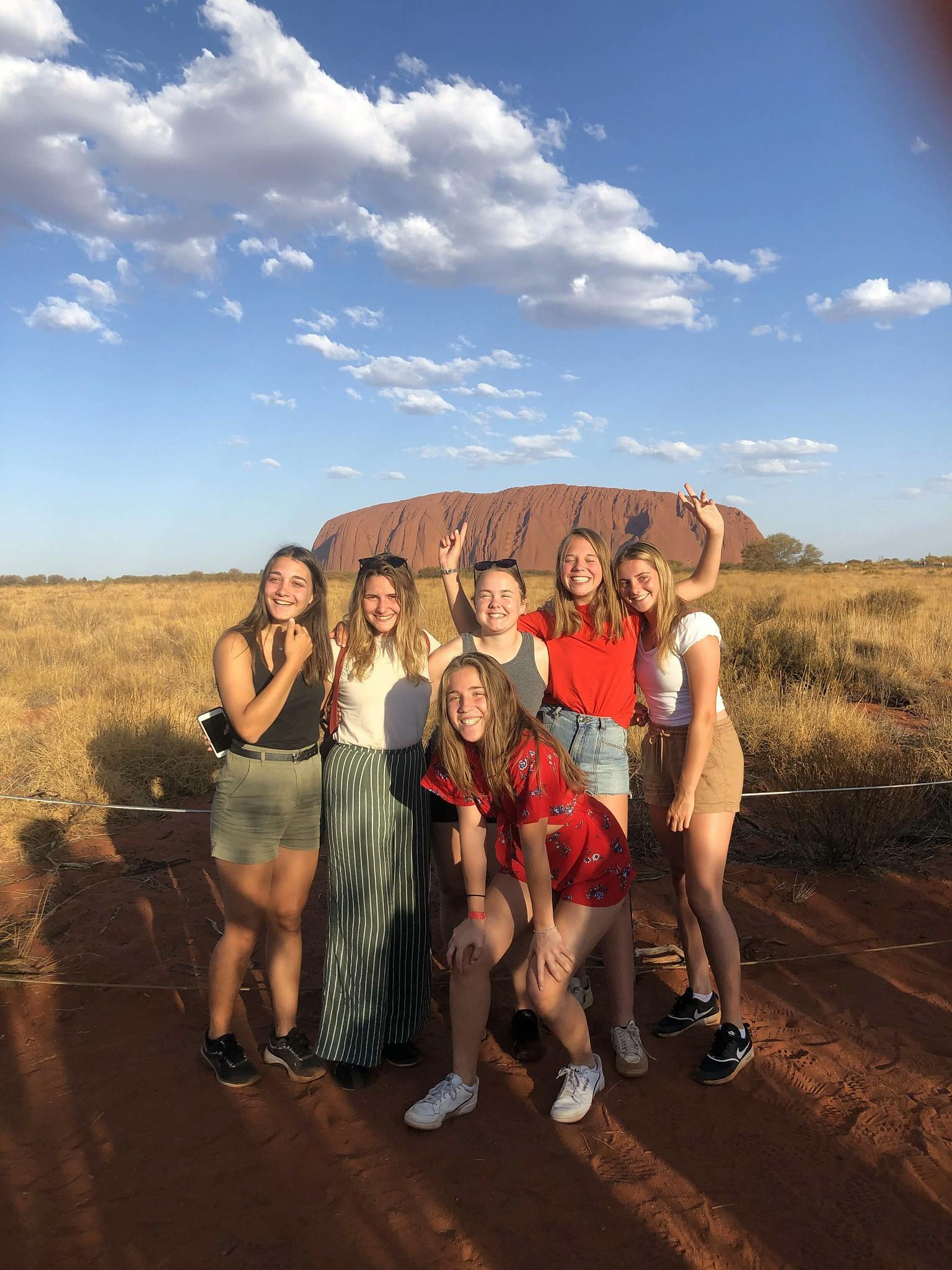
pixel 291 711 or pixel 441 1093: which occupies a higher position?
pixel 291 711

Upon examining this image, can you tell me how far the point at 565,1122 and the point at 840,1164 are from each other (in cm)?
85

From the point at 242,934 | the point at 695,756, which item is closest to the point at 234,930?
the point at 242,934

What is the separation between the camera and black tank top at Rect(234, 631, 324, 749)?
2723 mm

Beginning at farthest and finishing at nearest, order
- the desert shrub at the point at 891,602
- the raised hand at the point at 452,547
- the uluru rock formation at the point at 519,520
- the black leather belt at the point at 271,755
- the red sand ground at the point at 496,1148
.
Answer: the uluru rock formation at the point at 519,520 → the desert shrub at the point at 891,602 → the raised hand at the point at 452,547 → the black leather belt at the point at 271,755 → the red sand ground at the point at 496,1148

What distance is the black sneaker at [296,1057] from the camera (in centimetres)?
292

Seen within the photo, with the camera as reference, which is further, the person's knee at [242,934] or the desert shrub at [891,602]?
the desert shrub at [891,602]

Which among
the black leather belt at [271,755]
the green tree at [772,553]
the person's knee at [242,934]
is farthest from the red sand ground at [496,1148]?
the green tree at [772,553]

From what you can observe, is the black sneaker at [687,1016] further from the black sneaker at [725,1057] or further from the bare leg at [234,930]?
the bare leg at [234,930]

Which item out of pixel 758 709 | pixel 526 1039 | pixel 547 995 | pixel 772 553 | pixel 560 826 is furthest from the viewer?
pixel 772 553

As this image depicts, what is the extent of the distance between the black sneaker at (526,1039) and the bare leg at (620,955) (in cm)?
32

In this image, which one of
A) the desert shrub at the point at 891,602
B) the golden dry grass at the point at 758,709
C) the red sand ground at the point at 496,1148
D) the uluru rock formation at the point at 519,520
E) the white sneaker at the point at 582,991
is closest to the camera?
the red sand ground at the point at 496,1148

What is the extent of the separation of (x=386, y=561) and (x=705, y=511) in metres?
1.39

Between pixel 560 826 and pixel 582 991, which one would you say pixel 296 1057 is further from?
pixel 560 826

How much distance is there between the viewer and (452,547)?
3496 millimetres
